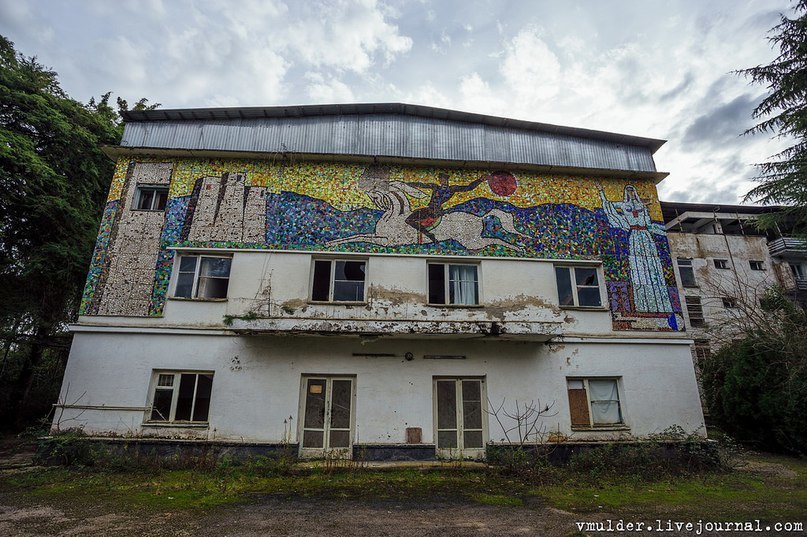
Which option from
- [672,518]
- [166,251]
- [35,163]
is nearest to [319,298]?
[166,251]

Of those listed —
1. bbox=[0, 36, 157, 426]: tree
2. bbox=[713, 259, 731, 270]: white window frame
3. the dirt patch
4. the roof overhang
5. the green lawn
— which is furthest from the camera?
bbox=[713, 259, 731, 270]: white window frame

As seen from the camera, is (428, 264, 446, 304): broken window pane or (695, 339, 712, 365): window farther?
(695, 339, 712, 365): window

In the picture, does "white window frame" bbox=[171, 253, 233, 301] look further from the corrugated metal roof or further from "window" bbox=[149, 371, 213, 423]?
the corrugated metal roof

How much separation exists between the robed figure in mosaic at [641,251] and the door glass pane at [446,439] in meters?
6.03

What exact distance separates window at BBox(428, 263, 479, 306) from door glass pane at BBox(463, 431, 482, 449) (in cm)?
318

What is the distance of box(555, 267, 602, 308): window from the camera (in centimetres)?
1081

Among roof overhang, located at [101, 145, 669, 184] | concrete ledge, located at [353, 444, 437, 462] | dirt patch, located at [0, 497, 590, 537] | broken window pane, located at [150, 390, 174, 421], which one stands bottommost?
dirt patch, located at [0, 497, 590, 537]

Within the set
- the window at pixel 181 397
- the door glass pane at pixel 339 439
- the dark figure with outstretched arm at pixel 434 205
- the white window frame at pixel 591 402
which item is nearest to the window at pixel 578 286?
the white window frame at pixel 591 402

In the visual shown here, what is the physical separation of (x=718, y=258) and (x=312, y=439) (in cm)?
2775

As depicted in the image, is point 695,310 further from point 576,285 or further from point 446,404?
point 446,404

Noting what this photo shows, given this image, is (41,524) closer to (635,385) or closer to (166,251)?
(166,251)

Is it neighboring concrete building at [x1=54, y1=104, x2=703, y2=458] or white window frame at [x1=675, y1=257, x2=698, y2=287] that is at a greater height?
white window frame at [x1=675, y1=257, x2=698, y2=287]

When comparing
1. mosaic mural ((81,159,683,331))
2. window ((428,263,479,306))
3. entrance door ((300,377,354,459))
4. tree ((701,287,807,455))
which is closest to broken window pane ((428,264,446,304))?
window ((428,263,479,306))

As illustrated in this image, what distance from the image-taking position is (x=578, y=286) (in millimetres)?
10953
